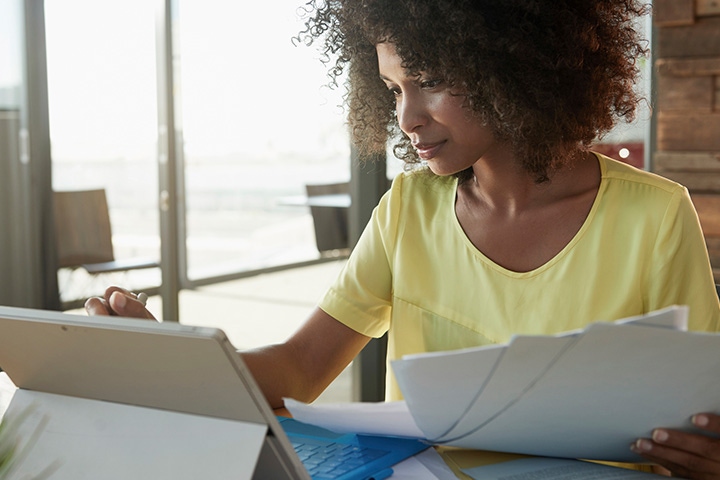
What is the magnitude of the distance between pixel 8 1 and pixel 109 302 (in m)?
2.59

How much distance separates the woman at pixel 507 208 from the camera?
125cm

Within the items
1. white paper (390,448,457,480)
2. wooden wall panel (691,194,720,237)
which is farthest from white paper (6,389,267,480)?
wooden wall panel (691,194,720,237)

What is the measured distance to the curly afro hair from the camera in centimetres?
126

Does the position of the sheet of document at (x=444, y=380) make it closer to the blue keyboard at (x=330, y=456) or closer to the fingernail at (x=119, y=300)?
the blue keyboard at (x=330, y=456)

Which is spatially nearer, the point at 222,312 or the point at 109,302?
the point at 109,302

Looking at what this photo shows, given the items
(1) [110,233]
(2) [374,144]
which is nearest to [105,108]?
(1) [110,233]

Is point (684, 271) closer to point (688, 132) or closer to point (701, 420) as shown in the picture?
point (701, 420)

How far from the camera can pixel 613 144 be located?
2.98m

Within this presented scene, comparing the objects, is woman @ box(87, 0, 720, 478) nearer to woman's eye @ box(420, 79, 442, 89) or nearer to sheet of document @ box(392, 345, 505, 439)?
woman's eye @ box(420, 79, 442, 89)

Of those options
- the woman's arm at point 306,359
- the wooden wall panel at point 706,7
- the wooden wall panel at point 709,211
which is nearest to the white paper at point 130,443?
the woman's arm at point 306,359

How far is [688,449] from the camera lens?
862 millimetres

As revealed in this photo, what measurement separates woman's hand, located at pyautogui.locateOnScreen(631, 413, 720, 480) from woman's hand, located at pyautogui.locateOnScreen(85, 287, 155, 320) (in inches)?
23.4

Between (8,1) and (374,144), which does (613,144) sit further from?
(8,1)

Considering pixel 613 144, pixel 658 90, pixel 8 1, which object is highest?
pixel 8 1
